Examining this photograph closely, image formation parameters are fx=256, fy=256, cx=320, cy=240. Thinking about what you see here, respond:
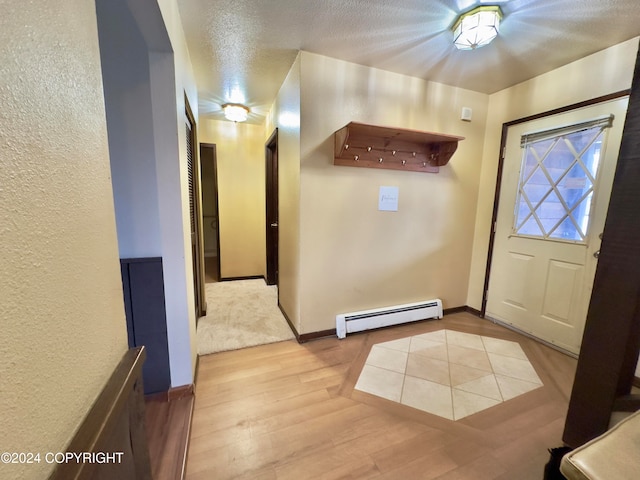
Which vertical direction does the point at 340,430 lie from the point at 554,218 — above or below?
below

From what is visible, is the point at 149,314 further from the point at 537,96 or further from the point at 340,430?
the point at 537,96

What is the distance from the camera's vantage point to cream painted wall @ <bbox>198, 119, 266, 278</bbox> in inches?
149

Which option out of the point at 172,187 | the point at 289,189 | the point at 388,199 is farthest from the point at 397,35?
the point at 172,187

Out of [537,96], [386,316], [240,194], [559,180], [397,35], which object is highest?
[397,35]

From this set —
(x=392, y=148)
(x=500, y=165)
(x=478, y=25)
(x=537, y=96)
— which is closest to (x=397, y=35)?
(x=478, y=25)

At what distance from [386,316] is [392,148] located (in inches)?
64.5

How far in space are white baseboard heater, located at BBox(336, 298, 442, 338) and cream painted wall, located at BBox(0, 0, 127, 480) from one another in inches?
79.5

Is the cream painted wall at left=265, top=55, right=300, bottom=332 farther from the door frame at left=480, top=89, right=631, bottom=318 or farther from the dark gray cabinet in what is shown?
the door frame at left=480, top=89, right=631, bottom=318

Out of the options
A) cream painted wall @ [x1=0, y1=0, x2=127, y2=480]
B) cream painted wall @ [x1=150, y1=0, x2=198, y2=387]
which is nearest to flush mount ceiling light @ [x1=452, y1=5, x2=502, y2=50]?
cream painted wall @ [x1=150, y1=0, x2=198, y2=387]

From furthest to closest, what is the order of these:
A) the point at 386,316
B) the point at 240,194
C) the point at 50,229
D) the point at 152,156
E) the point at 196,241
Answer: the point at 240,194, the point at 196,241, the point at 386,316, the point at 152,156, the point at 50,229

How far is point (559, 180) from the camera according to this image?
2.26 metres

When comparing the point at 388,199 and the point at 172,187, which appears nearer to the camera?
the point at 172,187

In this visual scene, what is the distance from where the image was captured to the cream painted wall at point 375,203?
218 cm

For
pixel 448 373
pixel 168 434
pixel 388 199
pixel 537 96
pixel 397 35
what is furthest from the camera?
pixel 388 199
